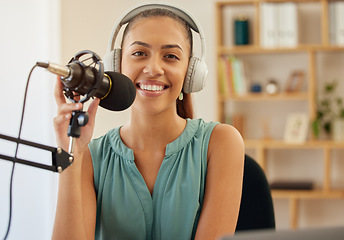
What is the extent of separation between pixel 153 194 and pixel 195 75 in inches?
14.0

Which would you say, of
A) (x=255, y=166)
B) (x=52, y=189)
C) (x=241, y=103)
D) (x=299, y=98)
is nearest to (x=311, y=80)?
(x=299, y=98)

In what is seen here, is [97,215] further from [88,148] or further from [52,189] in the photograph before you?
[52,189]

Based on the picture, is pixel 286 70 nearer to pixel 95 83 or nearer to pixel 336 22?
pixel 336 22

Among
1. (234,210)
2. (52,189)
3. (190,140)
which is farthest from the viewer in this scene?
(52,189)

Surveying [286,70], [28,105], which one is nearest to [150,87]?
[28,105]

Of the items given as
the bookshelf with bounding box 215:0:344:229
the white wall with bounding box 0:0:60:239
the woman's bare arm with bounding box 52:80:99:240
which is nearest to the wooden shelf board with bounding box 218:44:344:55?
the bookshelf with bounding box 215:0:344:229

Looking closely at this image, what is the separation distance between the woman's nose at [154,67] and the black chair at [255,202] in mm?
372

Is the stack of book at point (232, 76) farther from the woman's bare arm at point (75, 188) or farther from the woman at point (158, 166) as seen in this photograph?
the woman's bare arm at point (75, 188)

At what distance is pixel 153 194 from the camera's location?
1.48 metres

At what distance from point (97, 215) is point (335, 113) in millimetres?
3077

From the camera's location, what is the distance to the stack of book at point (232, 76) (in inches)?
159

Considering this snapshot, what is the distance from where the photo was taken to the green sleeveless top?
1462mm

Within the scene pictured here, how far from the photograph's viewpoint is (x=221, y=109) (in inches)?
162

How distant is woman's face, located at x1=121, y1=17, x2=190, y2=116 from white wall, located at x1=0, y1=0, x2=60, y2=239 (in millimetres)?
1777
